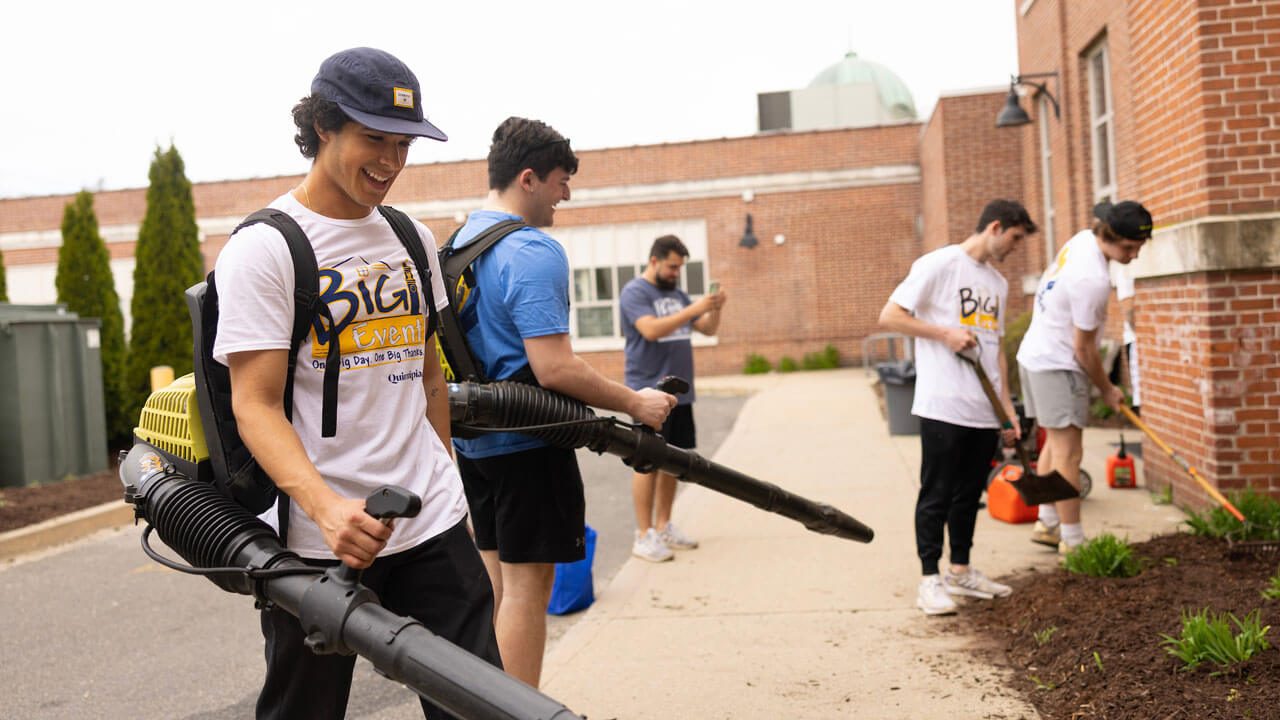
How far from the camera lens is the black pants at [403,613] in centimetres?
222

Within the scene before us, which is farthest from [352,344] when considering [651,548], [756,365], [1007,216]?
[756,365]

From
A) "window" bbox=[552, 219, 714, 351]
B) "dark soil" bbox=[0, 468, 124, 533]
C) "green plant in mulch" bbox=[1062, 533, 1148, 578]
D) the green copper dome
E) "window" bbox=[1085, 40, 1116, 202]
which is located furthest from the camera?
the green copper dome

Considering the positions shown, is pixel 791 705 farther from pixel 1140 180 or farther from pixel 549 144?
pixel 1140 180

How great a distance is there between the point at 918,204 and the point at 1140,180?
16358 millimetres

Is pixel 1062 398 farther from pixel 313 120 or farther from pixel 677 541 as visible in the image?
pixel 313 120

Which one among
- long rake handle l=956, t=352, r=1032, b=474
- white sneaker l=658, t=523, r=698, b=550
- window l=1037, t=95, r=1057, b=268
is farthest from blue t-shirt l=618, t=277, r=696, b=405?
window l=1037, t=95, r=1057, b=268

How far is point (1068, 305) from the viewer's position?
18.1 ft

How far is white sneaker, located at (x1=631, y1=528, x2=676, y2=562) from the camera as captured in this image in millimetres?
6164

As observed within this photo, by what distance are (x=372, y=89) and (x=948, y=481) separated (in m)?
3.58

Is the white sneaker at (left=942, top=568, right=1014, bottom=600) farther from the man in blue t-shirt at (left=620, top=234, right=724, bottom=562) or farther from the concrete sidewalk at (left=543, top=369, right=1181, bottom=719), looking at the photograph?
the man in blue t-shirt at (left=620, top=234, right=724, bottom=562)

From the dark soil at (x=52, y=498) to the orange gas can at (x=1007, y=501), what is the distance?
288 inches

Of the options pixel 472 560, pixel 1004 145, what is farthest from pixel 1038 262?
pixel 472 560

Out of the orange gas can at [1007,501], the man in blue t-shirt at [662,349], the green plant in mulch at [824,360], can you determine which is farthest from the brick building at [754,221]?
the man in blue t-shirt at [662,349]

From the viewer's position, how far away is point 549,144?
3.34 meters
